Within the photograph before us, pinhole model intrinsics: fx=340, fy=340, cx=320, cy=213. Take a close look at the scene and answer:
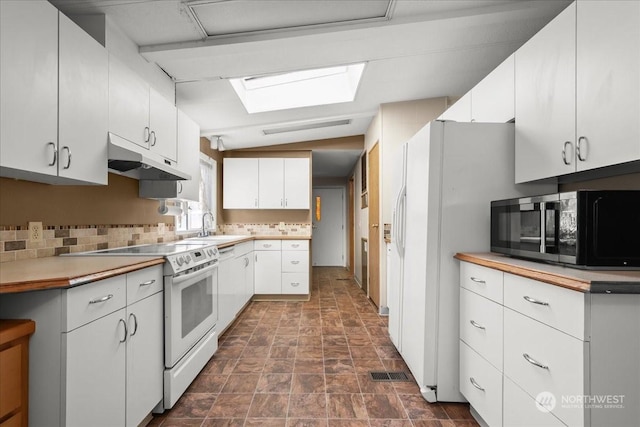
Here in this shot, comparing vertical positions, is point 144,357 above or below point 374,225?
below

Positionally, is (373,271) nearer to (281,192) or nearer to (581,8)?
(281,192)

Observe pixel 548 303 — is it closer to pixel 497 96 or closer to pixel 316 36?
pixel 497 96

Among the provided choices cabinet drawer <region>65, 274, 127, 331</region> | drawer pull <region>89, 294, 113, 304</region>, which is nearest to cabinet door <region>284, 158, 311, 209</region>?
Result: cabinet drawer <region>65, 274, 127, 331</region>

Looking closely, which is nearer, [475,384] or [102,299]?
[102,299]

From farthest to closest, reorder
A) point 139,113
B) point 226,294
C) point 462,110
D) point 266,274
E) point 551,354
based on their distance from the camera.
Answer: point 266,274, point 226,294, point 462,110, point 139,113, point 551,354

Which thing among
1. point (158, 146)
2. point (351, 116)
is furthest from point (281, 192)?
point (158, 146)

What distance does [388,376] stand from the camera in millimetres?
2367

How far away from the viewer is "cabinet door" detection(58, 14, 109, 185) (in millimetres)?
1510

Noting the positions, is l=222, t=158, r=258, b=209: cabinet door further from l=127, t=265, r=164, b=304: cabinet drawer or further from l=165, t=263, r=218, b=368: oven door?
l=127, t=265, r=164, b=304: cabinet drawer

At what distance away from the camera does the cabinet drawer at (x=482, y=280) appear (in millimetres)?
1602

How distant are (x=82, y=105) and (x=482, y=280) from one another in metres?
2.15

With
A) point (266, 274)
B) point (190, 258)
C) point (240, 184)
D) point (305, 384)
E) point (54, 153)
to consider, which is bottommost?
point (305, 384)

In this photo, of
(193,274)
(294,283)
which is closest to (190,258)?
(193,274)

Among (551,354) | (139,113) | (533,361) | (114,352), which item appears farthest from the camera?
(139,113)
